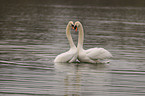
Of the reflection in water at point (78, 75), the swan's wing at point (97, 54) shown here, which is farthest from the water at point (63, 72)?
the swan's wing at point (97, 54)

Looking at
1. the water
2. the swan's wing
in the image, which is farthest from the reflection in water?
the swan's wing

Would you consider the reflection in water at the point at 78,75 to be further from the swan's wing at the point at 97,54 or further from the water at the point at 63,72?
the swan's wing at the point at 97,54

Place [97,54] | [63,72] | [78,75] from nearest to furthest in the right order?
[78,75] < [63,72] < [97,54]

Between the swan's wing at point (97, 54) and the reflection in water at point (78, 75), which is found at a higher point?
the swan's wing at point (97, 54)

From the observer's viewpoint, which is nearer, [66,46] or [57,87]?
[57,87]

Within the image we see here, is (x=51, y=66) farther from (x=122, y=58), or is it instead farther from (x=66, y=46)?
(x=66, y=46)

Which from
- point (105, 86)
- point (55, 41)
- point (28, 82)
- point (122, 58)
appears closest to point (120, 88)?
point (105, 86)

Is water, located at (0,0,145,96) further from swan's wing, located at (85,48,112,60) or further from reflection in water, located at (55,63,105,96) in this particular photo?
swan's wing, located at (85,48,112,60)

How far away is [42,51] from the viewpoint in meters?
22.0

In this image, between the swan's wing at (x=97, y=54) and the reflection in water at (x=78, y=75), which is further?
the swan's wing at (x=97, y=54)

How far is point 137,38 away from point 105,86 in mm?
14941

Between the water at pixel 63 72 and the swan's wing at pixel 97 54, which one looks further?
the swan's wing at pixel 97 54

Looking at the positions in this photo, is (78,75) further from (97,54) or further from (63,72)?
(97,54)

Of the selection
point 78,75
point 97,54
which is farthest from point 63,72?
point 97,54
